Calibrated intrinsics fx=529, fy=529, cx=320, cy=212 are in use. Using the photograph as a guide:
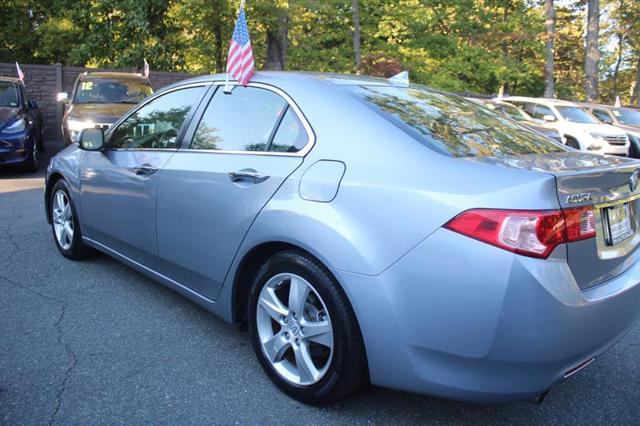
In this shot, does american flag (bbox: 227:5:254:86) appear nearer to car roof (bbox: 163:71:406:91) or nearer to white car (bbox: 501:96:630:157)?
car roof (bbox: 163:71:406:91)

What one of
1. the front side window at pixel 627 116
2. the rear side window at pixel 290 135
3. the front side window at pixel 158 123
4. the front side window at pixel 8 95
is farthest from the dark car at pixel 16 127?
the front side window at pixel 627 116

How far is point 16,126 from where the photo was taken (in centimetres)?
896

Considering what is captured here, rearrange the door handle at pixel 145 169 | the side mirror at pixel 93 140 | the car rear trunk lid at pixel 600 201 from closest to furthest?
1. the car rear trunk lid at pixel 600 201
2. the door handle at pixel 145 169
3. the side mirror at pixel 93 140

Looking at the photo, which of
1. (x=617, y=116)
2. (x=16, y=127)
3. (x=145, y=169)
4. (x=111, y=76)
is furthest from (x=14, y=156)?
(x=617, y=116)

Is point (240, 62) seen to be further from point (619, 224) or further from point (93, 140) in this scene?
point (619, 224)

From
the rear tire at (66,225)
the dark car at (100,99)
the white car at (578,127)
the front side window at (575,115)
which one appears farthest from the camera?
the front side window at (575,115)

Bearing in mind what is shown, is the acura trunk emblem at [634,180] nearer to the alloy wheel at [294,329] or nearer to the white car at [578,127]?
the alloy wheel at [294,329]

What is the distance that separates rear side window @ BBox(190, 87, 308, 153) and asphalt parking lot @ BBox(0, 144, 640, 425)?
1178 millimetres

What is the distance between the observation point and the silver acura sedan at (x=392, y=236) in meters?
1.94

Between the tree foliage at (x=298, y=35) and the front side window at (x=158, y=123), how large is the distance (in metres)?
14.0

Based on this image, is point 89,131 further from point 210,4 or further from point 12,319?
point 210,4

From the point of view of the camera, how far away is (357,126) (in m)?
2.42

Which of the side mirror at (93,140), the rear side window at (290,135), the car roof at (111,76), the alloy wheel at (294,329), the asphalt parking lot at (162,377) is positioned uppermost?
the car roof at (111,76)

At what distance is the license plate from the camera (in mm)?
2230
